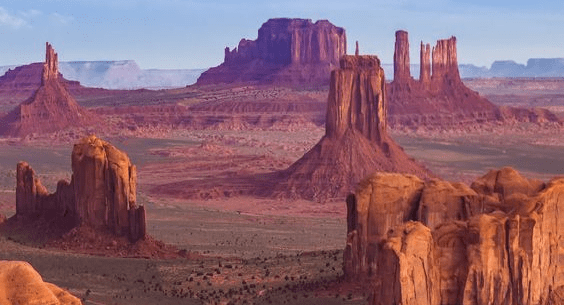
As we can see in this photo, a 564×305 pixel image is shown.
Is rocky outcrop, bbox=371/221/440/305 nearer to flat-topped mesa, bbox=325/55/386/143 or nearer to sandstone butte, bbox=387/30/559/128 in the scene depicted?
flat-topped mesa, bbox=325/55/386/143

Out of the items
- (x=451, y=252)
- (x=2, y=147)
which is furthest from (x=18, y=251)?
(x=2, y=147)

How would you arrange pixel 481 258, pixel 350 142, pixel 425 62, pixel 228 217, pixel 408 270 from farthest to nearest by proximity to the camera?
pixel 425 62 → pixel 350 142 → pixel 228 217 → pixel 481 258 → pixel 408 270

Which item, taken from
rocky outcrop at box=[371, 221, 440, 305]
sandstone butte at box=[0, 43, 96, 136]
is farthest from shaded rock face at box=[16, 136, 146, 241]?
sandstone butte at box=[0, 43, 96, 136]

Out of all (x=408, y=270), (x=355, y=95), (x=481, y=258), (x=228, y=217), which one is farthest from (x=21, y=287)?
(x=355, y=95)

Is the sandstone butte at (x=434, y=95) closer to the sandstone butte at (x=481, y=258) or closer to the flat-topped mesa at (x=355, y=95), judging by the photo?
the flat-topped mesa at (x=355, y=95)

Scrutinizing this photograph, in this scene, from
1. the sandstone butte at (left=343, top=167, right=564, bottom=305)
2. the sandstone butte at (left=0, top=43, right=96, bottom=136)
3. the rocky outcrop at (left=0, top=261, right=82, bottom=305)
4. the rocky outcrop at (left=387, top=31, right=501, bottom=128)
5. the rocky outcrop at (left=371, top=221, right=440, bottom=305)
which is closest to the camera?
the rocky outcrop at (left=0, top=261, right=82, bottom=305)

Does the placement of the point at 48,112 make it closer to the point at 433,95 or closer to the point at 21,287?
the point at 433,95

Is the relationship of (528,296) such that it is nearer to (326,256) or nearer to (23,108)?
(326,256)
